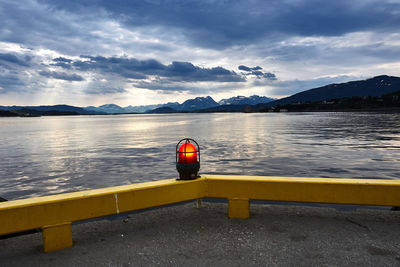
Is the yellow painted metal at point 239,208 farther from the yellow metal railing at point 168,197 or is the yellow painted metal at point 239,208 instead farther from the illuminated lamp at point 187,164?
the illuminated lamp at point 187,164

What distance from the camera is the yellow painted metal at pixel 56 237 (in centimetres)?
378

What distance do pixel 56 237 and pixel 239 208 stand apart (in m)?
3.11

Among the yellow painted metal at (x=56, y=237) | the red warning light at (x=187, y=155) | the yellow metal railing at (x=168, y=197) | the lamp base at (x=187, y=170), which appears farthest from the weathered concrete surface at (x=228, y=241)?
the red warning light at (x=187, y=155)

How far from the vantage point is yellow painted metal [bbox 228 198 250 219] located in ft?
15.9

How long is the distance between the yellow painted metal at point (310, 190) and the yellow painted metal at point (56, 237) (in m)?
2.44

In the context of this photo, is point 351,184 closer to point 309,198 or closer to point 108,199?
point 309,198

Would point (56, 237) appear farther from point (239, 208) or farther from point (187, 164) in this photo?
point (239, 208)

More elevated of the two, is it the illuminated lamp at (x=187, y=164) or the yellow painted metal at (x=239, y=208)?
the illuminated lamp at (x=187, y=164)

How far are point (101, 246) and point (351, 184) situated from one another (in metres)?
4.31

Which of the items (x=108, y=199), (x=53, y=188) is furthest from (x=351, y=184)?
(x=53, y=188)

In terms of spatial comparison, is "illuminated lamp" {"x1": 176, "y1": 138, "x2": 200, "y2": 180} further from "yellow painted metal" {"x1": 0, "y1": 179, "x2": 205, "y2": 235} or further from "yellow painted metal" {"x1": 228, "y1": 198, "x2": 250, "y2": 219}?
"yellow painted metal" {"x1": 228, "y1": 198, "x2": 250, "y2": 219}

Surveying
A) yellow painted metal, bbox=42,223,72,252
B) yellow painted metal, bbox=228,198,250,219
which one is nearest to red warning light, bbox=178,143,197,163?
yellow painted metal, bbox=228,198,250,219

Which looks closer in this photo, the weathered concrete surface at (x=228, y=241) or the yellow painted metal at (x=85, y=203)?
the weathered concrete surface at (x=228, y=241)

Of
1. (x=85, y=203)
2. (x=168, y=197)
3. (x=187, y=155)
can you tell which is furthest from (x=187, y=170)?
(x=85, y=203)
